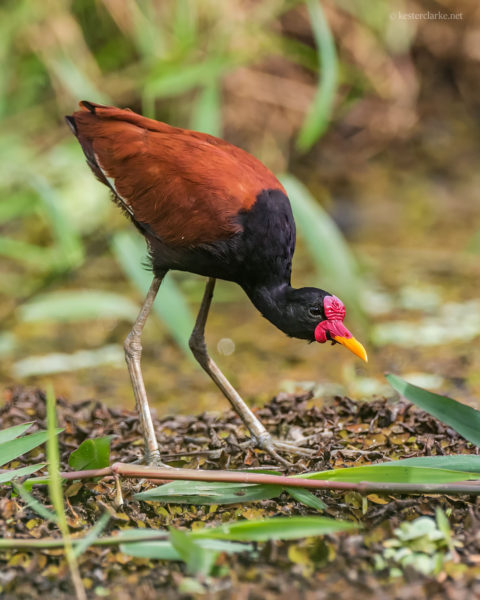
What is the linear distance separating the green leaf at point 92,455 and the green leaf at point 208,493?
16cm

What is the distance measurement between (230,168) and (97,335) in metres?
2.42

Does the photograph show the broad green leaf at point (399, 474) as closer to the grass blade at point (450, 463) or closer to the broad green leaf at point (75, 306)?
the grass blade at point (450, 463)

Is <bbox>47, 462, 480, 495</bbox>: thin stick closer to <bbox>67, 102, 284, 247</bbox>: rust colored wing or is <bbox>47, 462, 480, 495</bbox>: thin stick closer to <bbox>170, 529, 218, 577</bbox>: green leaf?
<bbox>170, 529, 218, 577</bbox>: green leaf

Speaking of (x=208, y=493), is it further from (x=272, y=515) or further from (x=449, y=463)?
(x=449, y=463)

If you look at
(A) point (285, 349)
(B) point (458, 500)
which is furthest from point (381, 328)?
(B) point (458, 500)

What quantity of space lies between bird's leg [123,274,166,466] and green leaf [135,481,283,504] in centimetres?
32

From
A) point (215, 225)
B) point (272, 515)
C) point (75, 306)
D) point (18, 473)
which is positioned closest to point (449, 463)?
Answer: point (272, 515)

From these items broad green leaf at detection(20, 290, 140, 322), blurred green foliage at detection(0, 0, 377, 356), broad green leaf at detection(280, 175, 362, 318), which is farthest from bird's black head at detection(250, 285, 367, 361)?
blurred green foliage at detection(0, 0, 377, 356)

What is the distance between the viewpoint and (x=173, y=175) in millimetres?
3033

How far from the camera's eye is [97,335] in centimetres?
513

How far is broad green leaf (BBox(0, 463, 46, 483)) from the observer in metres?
2.47

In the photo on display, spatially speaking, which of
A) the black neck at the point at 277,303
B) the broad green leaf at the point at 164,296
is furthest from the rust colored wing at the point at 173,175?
the broad green leaf at the point at 164,296

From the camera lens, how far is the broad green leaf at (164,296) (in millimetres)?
4004

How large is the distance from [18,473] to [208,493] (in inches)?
22.5
